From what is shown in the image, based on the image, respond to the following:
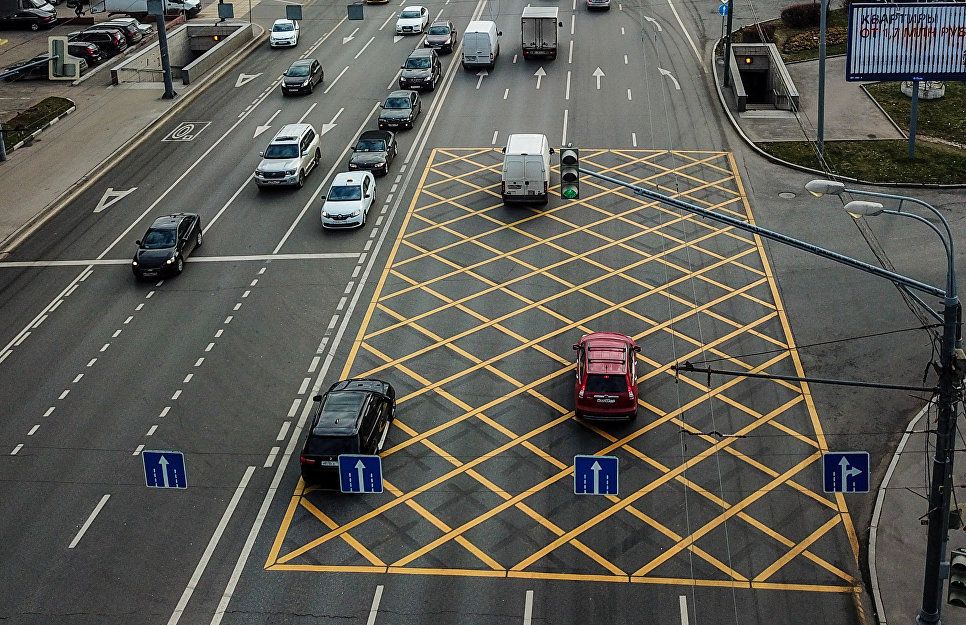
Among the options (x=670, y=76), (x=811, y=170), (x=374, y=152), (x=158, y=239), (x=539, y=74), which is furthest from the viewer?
(x=539, y=74)

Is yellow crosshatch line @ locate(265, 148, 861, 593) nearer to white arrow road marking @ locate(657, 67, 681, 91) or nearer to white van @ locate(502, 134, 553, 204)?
white van @ locate(502, 134, 553, 204)

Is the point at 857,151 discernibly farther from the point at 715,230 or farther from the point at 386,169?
the point at 386,169

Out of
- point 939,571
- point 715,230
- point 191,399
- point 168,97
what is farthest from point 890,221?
point 168,97

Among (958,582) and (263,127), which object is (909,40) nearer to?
(263,127)

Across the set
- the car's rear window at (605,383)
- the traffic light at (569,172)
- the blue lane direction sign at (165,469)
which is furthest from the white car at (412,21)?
the blue lane direction sign at (165,469)

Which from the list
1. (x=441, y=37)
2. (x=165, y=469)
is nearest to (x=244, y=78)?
(x=441, y=37)
